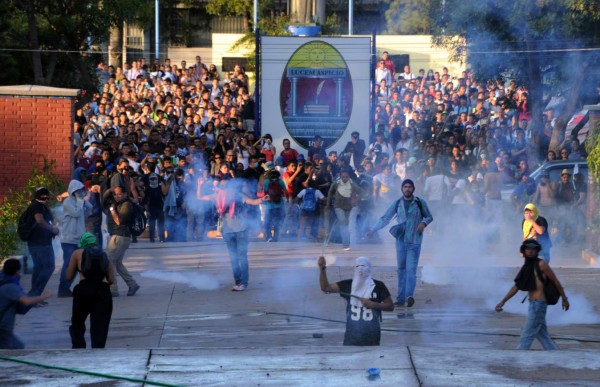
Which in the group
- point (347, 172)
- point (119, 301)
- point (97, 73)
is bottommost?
point (119, 301)

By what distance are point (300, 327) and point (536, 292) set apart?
284 centimetres

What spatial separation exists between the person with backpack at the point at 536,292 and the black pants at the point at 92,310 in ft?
12.2

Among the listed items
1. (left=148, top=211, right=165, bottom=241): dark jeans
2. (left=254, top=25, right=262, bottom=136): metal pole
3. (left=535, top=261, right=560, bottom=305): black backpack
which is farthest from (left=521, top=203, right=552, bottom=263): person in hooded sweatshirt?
(left=254, top=25, right=262, bottom=136): metal pole

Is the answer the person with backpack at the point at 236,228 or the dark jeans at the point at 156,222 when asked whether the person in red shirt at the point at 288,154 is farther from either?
the person with backpack at the point at 236,228

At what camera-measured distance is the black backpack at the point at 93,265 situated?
963 cm

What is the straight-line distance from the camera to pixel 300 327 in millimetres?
11328

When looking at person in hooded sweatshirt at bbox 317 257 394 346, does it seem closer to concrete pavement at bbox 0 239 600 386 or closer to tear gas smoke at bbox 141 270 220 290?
concrete pavement at bbox 0 239 600 386

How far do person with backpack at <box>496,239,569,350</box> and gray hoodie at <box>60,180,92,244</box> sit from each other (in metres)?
5.65

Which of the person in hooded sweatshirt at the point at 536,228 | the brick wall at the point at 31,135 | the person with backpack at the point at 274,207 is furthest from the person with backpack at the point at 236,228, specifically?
the brick wall at the point at 31,135

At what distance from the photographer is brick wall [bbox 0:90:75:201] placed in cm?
1800

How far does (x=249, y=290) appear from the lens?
13492 mm

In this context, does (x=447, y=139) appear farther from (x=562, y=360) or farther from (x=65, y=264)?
(x=562, y=360)

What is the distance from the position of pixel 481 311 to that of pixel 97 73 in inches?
740

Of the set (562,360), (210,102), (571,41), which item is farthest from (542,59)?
(562,360)
